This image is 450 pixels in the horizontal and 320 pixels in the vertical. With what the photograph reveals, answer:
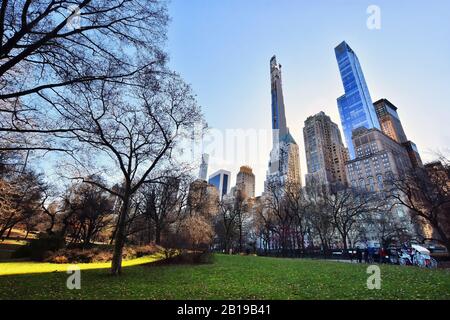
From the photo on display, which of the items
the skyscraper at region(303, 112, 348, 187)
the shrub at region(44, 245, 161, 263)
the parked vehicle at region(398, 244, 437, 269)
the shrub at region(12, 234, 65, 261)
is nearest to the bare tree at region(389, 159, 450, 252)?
the parked vehicle at region(398, 244, 437, 269)

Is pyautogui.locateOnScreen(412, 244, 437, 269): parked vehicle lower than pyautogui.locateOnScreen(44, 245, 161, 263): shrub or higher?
higher

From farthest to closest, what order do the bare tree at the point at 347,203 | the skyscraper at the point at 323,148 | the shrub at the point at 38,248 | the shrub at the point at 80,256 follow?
the skyscraper at the point at 323,148 → the bare tree at the point at 347,203 → the shrub at the point at 38,248 → the shrub at the point at 80,256

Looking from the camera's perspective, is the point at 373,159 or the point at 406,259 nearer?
the point at 406,259

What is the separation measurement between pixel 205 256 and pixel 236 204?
77.3 feet

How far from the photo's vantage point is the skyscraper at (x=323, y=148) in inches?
6934

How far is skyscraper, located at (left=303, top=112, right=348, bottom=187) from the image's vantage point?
578 ft

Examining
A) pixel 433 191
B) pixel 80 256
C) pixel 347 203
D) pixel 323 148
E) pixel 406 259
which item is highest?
pixel 323 148

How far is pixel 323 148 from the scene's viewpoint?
176875mm

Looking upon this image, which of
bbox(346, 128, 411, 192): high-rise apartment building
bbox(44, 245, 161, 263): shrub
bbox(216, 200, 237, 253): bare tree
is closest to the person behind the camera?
bbox(44, 245, 161, 263): shrub

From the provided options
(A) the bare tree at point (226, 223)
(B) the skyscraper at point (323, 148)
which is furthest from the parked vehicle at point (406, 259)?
(B) the skyscraper at point (323, 148)

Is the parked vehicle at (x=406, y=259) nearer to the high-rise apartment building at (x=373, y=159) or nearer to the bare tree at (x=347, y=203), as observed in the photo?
the bare tree at (x=347, y=203)

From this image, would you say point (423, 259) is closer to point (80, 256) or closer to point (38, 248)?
point (80, 256)

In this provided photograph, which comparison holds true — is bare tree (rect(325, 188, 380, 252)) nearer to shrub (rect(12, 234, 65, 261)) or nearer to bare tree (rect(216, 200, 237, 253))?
bare tree (rect(216, 200, 237, 253))

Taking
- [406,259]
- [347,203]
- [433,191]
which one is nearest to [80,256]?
[406,259]
